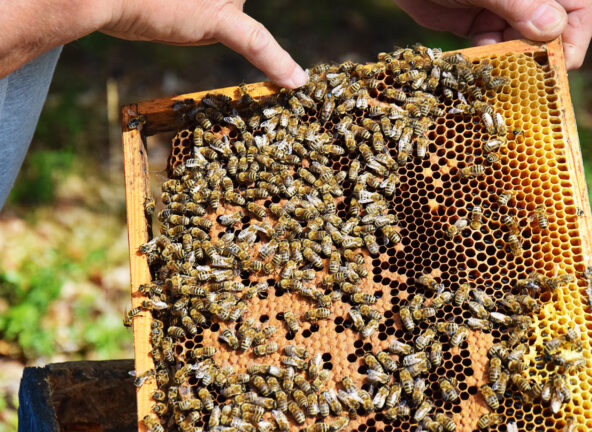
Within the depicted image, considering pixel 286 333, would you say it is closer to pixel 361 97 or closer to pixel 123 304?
pixel 361 97

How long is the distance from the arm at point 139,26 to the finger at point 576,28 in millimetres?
2474

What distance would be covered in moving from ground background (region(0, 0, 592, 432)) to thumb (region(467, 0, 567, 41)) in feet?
12.0

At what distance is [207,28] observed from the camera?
370cm

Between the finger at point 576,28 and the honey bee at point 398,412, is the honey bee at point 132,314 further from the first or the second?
the finger at point 576,28

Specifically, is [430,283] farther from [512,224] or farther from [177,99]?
[177,99]

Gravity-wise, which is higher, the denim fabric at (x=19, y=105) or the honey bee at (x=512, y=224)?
the denim fabric at (x=19, y=105)

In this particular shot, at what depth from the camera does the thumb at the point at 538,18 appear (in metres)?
3.62

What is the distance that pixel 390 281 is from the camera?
3568 mm

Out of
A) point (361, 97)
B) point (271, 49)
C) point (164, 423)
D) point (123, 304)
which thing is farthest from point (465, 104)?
point (123, 304)

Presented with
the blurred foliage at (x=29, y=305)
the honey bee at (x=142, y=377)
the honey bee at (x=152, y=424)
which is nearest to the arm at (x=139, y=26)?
the honey bee at (x=142, y=377)

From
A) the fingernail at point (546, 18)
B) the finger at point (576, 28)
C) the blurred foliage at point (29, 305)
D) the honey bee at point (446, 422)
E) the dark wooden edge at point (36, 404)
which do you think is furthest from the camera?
the blurred foliage at point (29, 305)

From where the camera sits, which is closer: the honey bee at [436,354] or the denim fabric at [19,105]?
the honey bee at [436,354]

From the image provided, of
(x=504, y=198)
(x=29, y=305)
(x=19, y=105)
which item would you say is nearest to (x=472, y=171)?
(x=504, y=198)

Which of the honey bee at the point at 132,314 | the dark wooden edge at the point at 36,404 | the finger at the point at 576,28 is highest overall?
the finger at the point at 576,28
